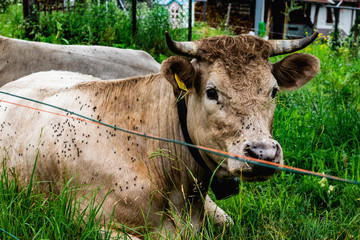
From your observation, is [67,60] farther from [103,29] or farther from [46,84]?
[103,29]

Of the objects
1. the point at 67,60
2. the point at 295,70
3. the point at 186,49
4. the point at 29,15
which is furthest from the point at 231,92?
the point at 29,15

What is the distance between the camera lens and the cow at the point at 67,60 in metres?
5.61

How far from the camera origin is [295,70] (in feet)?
10.4

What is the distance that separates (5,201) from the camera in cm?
280

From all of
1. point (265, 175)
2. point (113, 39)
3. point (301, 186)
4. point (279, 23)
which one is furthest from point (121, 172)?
point (279, 23)

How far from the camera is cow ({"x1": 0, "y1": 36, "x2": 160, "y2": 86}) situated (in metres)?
5.61

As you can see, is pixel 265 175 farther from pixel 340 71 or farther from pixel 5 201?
pixel 340 71

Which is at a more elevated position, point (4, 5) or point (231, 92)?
point (4, 5)

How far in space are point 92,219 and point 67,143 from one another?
791mm

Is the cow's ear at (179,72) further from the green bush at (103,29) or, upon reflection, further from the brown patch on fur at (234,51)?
the green bush at (103,29)

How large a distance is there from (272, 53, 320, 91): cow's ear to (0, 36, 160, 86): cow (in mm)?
3360

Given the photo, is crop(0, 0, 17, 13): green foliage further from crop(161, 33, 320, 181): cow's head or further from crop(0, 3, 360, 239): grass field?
crop(161, 33, 320, 181): cow's head

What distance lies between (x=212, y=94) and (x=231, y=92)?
161 mm

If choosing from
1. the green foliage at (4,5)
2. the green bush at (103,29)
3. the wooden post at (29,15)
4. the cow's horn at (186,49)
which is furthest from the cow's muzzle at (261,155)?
the green foliage at (4,5)
